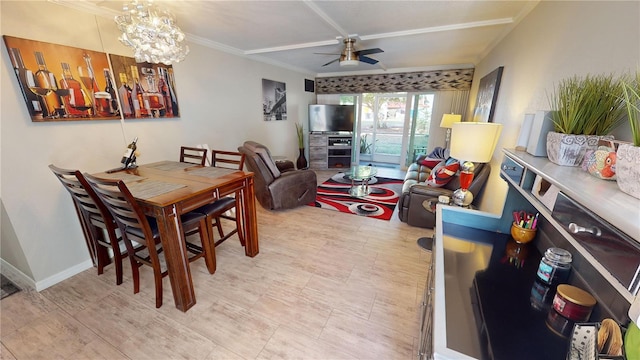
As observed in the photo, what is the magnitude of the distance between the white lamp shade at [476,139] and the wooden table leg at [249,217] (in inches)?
70.1

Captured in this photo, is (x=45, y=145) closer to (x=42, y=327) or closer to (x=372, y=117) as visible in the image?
(x=42, y=327)

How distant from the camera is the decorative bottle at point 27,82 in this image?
168 centimetres

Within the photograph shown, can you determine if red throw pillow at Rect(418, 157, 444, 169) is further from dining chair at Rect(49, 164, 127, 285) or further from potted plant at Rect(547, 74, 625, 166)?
dining chair at Rect(49, 164, 127, 285)

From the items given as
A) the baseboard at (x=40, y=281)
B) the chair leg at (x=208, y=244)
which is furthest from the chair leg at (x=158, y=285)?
the baseboard at (x=40, y=281)

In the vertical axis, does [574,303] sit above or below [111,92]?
below

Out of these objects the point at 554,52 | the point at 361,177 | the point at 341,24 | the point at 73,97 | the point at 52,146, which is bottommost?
the point at 361,177

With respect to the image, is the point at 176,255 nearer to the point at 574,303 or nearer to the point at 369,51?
the point at 574,303

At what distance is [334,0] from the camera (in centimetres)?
203

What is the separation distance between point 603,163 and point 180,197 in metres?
1.99

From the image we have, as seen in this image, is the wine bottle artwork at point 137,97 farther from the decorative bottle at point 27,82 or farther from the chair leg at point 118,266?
the chair leg at point 118,266

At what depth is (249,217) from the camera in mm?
2197

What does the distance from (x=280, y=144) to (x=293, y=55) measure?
1.79m

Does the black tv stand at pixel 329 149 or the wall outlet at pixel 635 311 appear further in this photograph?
the black tv stand at pixel 329 149

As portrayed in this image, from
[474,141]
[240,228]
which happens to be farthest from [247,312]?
[474,141]
